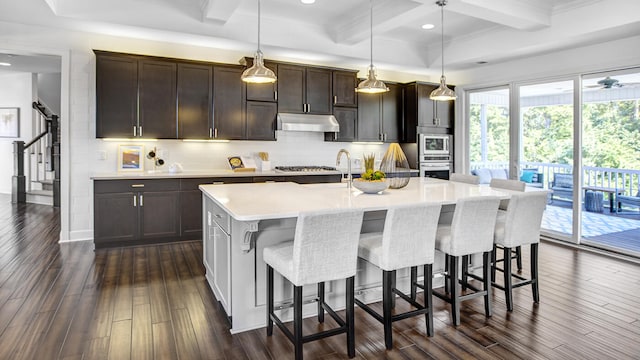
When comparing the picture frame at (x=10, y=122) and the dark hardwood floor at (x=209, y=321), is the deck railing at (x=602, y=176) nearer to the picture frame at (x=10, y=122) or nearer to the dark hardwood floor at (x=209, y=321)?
the dark hardwood floor at (x=209, y=321)

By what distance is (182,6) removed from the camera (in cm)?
476

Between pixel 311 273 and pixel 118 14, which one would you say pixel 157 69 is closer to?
pixel 118 14

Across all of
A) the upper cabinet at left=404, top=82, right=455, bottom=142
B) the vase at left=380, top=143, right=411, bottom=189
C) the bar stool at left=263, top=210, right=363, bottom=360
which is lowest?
the bar stool at left=263, top=210, right=363, bottom=360

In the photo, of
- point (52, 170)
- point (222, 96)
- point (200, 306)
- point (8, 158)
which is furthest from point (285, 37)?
point (8, 158)

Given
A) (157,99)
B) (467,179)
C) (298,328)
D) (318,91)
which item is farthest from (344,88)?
(298,328)

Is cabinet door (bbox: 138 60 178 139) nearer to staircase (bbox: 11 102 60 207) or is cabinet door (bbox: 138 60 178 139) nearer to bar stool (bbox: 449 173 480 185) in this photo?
bar stool (bbox: 449 173 480 185)

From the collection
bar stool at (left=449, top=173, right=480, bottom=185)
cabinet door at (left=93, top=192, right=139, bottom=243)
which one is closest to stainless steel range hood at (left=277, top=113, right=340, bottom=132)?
bar stool at (left=449, top=173, right=480, bottom=185)

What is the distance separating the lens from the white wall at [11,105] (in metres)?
9.13

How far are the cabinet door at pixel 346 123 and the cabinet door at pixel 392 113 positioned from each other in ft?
1.94

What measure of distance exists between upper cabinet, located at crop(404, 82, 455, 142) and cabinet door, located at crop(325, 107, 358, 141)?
99 centimetres

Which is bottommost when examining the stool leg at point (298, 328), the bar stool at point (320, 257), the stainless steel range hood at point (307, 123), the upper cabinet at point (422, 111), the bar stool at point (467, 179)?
the stool leg at point (298, 328)

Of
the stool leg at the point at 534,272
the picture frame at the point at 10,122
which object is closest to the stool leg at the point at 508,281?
the stool leg at the point at 534,272

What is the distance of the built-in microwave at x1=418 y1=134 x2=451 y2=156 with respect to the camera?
6699mm

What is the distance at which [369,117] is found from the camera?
259 inches
